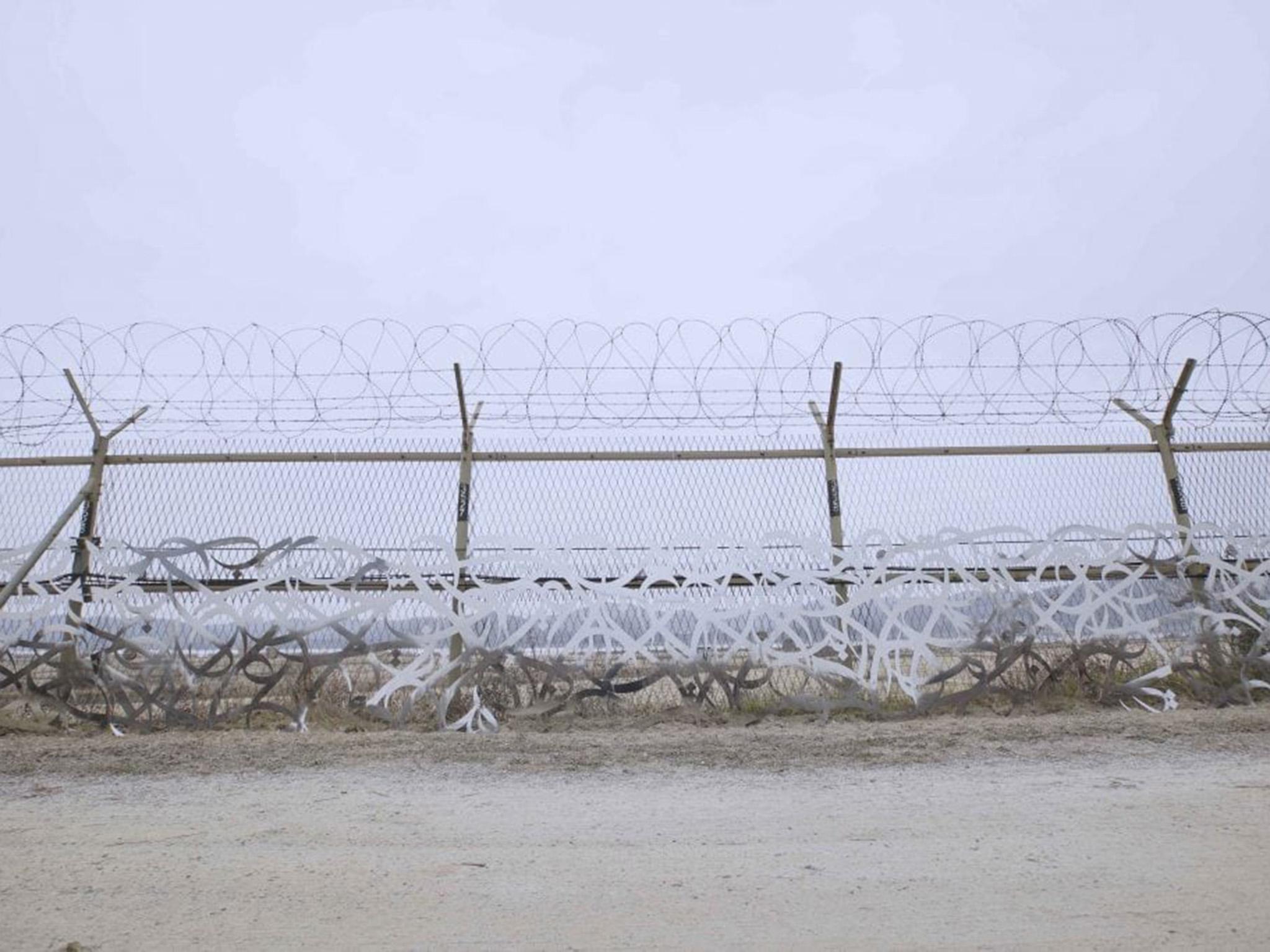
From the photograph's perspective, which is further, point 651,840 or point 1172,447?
point 1172,447

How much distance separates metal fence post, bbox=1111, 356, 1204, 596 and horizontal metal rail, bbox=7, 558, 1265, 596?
17 centimetres

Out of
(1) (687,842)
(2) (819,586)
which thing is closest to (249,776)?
(1) (687,842)

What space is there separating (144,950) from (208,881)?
58 cm

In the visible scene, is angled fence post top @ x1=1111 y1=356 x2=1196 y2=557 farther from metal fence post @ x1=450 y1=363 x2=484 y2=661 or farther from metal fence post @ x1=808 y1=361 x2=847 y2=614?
metal fence post @ x1=450 y1=363 x2=484 y2=661

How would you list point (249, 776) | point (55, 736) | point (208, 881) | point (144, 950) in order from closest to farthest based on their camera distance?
point (144, 950) → point (208, 881) → point (249, 776) → point (55, 736)

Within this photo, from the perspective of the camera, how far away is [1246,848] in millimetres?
3004

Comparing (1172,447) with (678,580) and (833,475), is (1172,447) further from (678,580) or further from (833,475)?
(678,580)

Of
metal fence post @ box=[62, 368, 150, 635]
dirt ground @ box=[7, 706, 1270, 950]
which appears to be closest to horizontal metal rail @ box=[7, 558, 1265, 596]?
metal fence post @ box=[62, 368, 150, 635]

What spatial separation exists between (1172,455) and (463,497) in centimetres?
575

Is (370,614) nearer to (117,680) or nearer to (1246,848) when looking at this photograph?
(117,680)

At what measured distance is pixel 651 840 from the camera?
3.27 m

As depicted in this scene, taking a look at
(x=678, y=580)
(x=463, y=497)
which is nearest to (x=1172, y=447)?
(x=678, y=580)

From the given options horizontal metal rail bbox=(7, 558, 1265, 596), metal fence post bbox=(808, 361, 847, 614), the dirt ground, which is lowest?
the dirt ground

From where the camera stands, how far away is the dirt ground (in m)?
2.44
